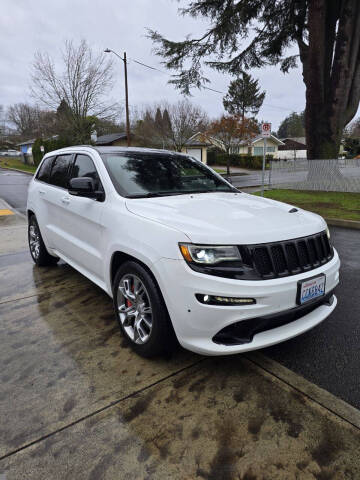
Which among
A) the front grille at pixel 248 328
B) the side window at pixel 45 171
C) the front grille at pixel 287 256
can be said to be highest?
the side window at pixel 45 171

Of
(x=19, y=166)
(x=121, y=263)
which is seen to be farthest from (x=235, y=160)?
(x=121, y=263)

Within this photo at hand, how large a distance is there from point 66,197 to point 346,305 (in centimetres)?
341

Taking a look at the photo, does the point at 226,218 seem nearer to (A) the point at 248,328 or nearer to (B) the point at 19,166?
(A) the point at 248,328

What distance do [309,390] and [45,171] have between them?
426 centimetres

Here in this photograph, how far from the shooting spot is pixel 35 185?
4.85 m

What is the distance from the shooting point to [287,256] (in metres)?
2.32

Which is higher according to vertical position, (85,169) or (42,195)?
(85,169)

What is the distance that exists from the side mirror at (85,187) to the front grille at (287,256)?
1.59m

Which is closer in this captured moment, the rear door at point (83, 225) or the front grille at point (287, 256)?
the front grille at point (287, 256)

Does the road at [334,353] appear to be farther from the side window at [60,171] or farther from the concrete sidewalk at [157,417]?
the side window at [60,171]

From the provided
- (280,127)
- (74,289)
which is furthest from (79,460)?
(280,127)

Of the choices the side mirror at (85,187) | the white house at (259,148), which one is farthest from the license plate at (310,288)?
the white house at (259,148)

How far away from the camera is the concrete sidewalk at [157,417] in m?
1.74

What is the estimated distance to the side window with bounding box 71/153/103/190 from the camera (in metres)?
3.28
